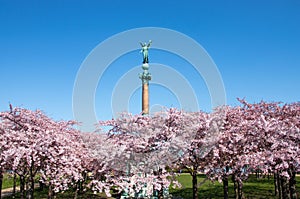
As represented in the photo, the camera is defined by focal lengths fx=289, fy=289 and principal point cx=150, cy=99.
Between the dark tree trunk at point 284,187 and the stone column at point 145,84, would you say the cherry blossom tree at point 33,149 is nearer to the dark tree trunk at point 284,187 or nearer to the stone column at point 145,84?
the dark tree trunk at point 284,187

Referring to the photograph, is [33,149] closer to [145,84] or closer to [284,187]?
[284,187]

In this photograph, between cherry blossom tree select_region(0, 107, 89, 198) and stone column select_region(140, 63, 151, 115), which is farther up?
stone column select_region(140, 63, 151, 115)

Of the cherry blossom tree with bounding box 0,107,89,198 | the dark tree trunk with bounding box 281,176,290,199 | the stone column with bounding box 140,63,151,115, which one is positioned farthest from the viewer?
the stone column with bounding box 140,63,151,115

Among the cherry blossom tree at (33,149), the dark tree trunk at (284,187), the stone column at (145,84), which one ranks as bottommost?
the dark tree trunk at (284,187)

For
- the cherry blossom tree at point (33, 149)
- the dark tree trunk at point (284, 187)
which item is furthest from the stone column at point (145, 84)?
the dark tree trunk at point (284, 187)

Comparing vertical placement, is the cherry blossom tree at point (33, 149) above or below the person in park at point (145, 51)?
below

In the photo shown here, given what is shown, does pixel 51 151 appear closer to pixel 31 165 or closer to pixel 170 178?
pixel 31 165

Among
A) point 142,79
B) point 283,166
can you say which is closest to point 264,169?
point 283,166

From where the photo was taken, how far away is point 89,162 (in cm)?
2341

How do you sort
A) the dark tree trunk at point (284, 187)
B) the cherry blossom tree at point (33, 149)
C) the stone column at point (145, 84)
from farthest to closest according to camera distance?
the stone column at point (145, 84) → the dark tree trunk at point (284, 187) → the cherry blossom tree at point (33, 149)

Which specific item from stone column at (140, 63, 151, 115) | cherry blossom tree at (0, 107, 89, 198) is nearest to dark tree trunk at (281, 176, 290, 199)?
cherry blossom tree at (0, 107, 89, 198)

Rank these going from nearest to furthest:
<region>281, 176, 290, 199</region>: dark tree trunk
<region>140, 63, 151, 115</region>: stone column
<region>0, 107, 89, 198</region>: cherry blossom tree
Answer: <region>0, 107, 89, 198</region>: cherry blossom tree < <region>281, 176, 290, 199</region>: dark tree trunk < <region>140, 63, 151, 115</region>: stone column

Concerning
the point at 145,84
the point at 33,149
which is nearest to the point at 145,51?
the point at 145,84

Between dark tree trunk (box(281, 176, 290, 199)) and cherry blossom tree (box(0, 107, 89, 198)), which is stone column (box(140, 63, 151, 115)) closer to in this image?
cherry blossom tree (box(0, 107, 89, 198))
